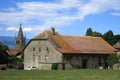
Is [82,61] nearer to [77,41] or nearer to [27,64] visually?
Result: [77,41]

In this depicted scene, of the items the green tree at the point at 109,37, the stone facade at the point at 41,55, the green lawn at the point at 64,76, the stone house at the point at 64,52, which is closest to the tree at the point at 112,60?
the stone house at the point at 64,52

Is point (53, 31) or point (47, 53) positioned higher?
point (53, 31)

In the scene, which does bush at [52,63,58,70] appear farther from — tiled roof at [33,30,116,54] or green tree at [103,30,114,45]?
green tree at [103,30,114,45]

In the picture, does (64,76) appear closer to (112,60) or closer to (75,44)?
(112,60)

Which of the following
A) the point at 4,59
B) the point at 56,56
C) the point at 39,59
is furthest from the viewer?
the point at 4,59

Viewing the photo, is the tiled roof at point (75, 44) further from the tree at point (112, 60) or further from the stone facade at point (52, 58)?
the tree at point (112, 60)

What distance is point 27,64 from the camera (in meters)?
87.3

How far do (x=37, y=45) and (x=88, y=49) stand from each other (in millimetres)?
12793

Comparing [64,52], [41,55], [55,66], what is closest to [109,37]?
[41,55]

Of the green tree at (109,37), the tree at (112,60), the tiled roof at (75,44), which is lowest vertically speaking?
the tree at (112,60)

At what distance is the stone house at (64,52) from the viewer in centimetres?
7756

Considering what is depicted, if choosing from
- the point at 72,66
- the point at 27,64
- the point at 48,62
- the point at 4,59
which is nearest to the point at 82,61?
the point at 72,66

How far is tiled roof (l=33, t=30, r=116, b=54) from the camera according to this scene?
7881 cm

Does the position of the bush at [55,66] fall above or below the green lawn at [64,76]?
above
